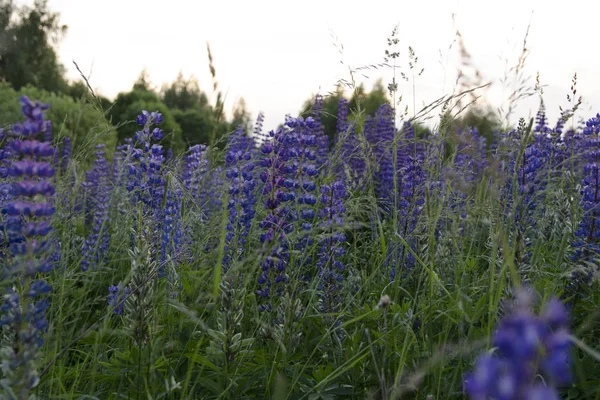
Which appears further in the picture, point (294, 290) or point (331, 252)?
point (331, 252)

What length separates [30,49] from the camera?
41.2 m

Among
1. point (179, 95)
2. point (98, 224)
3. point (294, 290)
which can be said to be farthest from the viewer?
point (179, 95)

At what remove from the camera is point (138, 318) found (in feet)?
6.21

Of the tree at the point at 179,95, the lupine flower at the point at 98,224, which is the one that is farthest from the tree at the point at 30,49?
the lupine flower at the point at 98,224

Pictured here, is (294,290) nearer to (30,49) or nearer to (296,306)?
(296,306)

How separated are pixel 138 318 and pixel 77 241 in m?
2.48

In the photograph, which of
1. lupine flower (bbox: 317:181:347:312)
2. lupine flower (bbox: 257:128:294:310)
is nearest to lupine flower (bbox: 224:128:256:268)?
lupine flower (bbox: 257:128:294:310)

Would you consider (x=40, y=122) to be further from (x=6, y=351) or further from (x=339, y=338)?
(x=339, y=338)

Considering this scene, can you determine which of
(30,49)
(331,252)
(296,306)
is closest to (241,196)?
(331,252)

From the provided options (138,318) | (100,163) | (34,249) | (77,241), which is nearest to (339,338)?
(138,318)

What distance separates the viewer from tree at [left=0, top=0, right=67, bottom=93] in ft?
131

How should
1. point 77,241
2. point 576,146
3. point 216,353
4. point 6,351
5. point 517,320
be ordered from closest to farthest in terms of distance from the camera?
point 517,320, point 6,351, point 216,353, point 77,241, point 576,146

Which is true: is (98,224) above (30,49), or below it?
below

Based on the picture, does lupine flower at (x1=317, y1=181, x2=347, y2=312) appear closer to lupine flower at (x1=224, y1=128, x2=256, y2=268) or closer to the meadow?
the meadow
